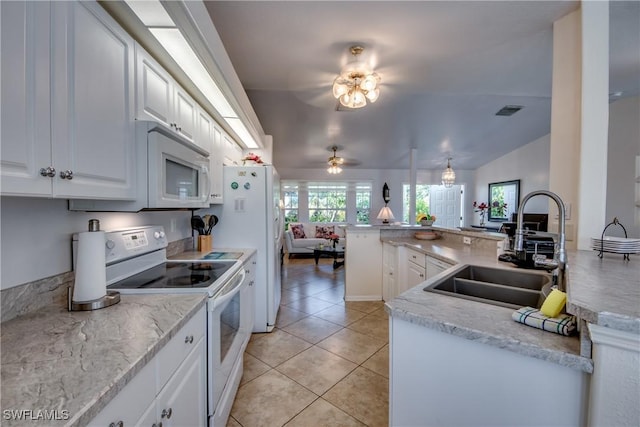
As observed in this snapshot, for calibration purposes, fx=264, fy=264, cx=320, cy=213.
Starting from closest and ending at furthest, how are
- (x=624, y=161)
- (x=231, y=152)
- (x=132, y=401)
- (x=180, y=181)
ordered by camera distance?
(x=132, y=401) → (x=180, y=181) → (x=231, y=152) → (x=624, y=161)

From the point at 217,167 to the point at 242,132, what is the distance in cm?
68

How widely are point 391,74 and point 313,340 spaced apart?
2832 mm

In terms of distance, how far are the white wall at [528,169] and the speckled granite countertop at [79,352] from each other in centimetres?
668

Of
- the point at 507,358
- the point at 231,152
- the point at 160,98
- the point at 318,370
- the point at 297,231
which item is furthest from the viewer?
the point at 297,231

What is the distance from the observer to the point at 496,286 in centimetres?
137

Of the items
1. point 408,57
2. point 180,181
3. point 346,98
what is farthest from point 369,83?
point 180,181

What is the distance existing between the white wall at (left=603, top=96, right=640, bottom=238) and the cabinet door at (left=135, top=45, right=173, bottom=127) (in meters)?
5.35

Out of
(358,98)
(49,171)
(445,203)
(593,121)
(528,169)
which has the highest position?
(358,98)

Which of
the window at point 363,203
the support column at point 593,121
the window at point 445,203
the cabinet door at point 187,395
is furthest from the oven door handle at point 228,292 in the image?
the window at point 445,203

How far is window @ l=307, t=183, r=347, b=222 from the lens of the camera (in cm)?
739

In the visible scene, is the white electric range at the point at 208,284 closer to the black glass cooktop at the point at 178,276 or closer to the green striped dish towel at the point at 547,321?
the black glass cooktop at the point at 178,276

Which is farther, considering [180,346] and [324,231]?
[324,231]

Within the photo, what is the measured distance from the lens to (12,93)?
0.73 meters

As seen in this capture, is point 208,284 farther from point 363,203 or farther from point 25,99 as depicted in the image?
point 363,203
